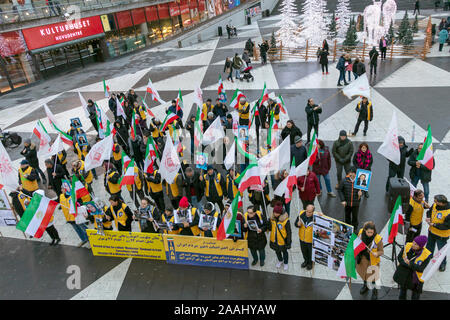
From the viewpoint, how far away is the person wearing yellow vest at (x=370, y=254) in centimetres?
566

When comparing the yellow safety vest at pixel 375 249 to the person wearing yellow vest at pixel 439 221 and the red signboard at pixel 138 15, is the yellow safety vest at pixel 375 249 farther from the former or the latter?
the red signboard at pixel 138 15

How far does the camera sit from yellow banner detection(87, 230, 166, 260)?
7410mm

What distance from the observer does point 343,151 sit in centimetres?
889

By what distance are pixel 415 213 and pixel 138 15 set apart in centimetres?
3418

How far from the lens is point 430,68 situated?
18.9m

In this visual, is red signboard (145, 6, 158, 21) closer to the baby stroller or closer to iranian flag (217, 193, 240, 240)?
the baby stroller

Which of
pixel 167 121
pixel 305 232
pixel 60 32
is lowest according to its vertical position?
pixel 305 232

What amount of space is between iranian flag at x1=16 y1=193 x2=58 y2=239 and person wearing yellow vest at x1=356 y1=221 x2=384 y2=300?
670cm

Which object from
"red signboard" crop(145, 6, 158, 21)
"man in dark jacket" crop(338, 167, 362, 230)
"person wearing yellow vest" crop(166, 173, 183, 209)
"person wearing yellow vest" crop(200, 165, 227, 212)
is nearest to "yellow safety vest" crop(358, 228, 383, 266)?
"man in dark jacket" crop(338, 167, 362, 230)

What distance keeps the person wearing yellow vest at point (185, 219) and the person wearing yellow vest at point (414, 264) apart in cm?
400

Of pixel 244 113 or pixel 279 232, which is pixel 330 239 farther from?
pixel 244 113

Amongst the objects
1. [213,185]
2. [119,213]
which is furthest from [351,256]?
[119,213]

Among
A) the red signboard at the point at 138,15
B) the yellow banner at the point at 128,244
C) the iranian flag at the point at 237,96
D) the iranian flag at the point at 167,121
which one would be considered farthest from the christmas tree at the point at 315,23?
the yellow banner at the point at 128,244
